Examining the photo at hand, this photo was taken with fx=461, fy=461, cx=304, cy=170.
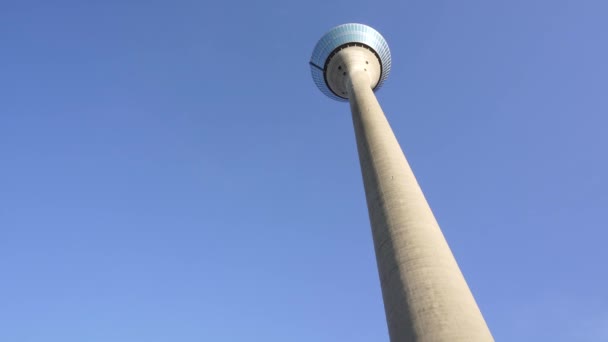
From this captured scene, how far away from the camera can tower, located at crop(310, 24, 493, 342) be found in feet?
52.5

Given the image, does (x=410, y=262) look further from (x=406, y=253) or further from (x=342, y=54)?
(x=342, y=54)

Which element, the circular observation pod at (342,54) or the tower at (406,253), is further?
the circular observation pod at (342,54)

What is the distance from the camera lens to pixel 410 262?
59.9 feet

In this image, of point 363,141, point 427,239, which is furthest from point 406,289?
point 363,141

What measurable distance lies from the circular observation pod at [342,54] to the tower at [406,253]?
29.0 feet

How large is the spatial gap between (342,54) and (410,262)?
25824 mm

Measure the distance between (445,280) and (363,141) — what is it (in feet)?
38.0

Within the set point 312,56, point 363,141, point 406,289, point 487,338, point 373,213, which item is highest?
point 312,56

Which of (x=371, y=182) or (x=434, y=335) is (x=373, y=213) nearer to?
(x=371, y=182)

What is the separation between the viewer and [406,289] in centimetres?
1745

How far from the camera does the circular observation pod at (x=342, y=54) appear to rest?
40406mm

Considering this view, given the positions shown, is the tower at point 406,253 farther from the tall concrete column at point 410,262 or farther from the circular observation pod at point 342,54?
the circular observation pod at point 342,54

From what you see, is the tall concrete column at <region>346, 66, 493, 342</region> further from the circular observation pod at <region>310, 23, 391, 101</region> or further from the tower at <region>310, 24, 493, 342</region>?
the circular observation pod at <region>310, 23, 391, 101</region>

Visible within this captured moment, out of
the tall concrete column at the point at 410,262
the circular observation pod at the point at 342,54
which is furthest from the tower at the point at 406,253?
the circular observation pod at the point at 342,54
